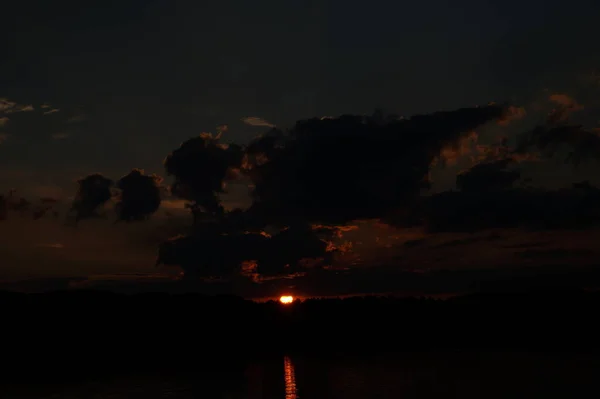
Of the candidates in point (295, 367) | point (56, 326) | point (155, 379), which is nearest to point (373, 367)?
point (295, 367)

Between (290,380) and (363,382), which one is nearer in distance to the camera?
(363,382)

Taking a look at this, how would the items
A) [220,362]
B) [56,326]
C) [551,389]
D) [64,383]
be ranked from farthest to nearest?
1. [56,326]
2. [220,362]
3. [64,383]
4. [551,389]

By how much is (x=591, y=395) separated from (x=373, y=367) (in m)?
49.4

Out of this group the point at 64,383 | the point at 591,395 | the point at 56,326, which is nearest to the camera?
the point at 591,395

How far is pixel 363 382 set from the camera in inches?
3858

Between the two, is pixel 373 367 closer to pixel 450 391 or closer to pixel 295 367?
pixel 295 367

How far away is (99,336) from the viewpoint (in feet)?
571

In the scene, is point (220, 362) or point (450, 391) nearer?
point (450, 391)

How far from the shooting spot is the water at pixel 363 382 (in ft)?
282

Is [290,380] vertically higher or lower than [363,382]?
higher

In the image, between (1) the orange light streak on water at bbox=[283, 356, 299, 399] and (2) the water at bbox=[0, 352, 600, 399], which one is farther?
(1) the orange light streak on water at bbox=[283, 356, 299, 399]

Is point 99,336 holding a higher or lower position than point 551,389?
higher

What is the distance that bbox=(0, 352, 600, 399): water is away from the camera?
85.9m

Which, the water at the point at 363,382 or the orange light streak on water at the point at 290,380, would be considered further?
the orange light streak on water at the point at 290,380
